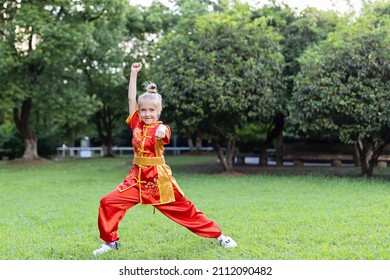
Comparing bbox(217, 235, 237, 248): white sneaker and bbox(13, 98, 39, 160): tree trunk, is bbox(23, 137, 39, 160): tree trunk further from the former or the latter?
bbox(217, 235, 237, 248): white sneaker

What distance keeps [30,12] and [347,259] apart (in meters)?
15.8

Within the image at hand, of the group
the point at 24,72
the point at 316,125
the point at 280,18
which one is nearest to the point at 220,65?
the point at 316,125

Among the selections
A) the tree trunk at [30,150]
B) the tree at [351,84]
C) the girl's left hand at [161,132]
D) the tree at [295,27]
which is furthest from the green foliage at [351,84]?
the tree trunk at [30,150]

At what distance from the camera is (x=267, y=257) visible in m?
4.92

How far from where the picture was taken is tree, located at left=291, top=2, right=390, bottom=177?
1255 cm

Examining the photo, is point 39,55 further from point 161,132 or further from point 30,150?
point 161,132

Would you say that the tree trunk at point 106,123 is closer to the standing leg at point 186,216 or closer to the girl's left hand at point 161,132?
the standing leg at point 186,216

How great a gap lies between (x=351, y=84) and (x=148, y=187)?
9.04m

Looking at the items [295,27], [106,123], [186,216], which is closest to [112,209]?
[186,216]

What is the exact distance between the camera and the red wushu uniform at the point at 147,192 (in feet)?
16.2

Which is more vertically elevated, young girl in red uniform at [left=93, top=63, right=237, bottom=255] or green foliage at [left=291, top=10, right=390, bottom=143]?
green foliage at [left=291, top=10, right=390, bottom=143]

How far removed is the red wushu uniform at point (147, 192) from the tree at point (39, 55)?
13.7 metres

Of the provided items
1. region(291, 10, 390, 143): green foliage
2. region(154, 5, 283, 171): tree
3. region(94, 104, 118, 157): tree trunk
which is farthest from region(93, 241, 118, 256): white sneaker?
region(94, 104, 118, 157): tree trunk

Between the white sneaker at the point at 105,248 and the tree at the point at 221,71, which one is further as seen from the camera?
the tree at the point at 221,71
